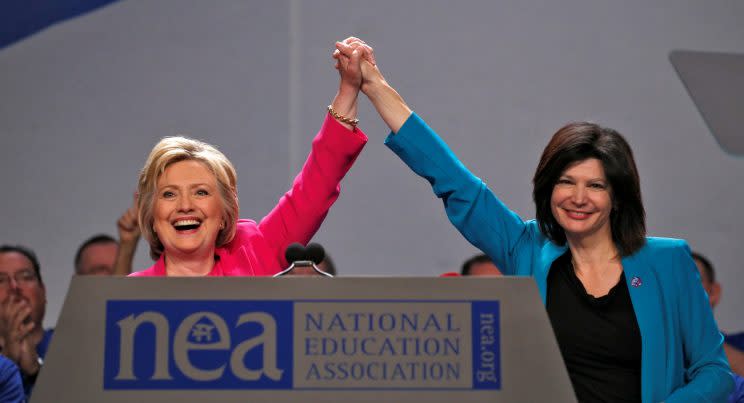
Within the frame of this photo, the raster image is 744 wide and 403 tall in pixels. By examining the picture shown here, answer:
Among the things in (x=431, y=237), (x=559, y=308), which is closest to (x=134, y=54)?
(x=431, y=237)

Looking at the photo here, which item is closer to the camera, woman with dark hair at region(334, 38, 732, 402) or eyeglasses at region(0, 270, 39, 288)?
woman with dark hair at region(334, 38, 732, 402)

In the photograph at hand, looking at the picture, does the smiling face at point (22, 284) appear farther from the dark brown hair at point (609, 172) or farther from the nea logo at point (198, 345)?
the nea logo at point (198, 345)

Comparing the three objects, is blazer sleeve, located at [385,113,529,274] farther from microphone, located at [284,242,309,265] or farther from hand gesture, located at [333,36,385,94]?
microphone, located at [284,242,309,265]

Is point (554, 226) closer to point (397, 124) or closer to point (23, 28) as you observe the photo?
point (397, 124)

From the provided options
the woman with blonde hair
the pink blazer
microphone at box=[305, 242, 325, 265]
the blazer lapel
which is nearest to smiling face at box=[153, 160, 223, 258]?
the woman with blonde hair

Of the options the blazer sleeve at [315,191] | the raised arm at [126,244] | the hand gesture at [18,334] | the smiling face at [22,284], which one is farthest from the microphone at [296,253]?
the smiling face at [22,284]

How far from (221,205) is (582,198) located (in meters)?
0.71

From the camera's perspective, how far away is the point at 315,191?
2203 mm

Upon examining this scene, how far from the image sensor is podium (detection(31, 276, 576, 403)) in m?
1.36

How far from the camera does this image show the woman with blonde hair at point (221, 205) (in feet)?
6.58

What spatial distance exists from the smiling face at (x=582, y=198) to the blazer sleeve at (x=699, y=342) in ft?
0.61

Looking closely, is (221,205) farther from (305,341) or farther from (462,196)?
(305,341)

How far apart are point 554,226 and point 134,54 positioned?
2589mm

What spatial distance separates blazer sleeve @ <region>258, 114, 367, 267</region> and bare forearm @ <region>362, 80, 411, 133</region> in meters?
0.08
